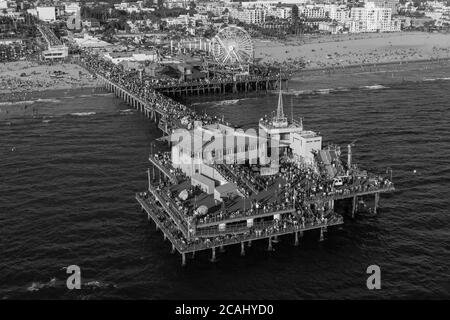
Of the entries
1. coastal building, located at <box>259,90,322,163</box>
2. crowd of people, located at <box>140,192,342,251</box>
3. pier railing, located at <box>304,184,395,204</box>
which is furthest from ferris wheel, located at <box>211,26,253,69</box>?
crowd of people, located at <box>140,192,342,251</box>

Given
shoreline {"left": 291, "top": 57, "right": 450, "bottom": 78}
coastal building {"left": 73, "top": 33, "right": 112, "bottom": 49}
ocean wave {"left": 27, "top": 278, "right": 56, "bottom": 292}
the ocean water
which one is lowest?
ocean wave {"left": 27, "top": 278, "right": 56, "bottom": 292}

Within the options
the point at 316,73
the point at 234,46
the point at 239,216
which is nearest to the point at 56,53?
the point at 234,46

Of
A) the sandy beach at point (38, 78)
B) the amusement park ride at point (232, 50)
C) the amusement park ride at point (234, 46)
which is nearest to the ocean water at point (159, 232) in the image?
the sandy beach at point (38, 78)

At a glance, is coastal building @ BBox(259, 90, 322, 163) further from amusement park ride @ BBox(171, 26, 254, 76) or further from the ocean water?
A: amusement park ride @ BBox(171, 26, 254, 76)

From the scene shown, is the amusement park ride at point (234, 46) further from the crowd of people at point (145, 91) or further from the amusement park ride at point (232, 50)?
the crowd of people at point (145, 91)

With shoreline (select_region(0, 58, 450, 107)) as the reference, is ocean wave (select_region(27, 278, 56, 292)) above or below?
below

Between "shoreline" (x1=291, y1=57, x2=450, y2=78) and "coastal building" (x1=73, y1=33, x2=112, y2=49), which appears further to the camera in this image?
"coastal building" (x1=73, y1=33, x2=112, y2=49)
